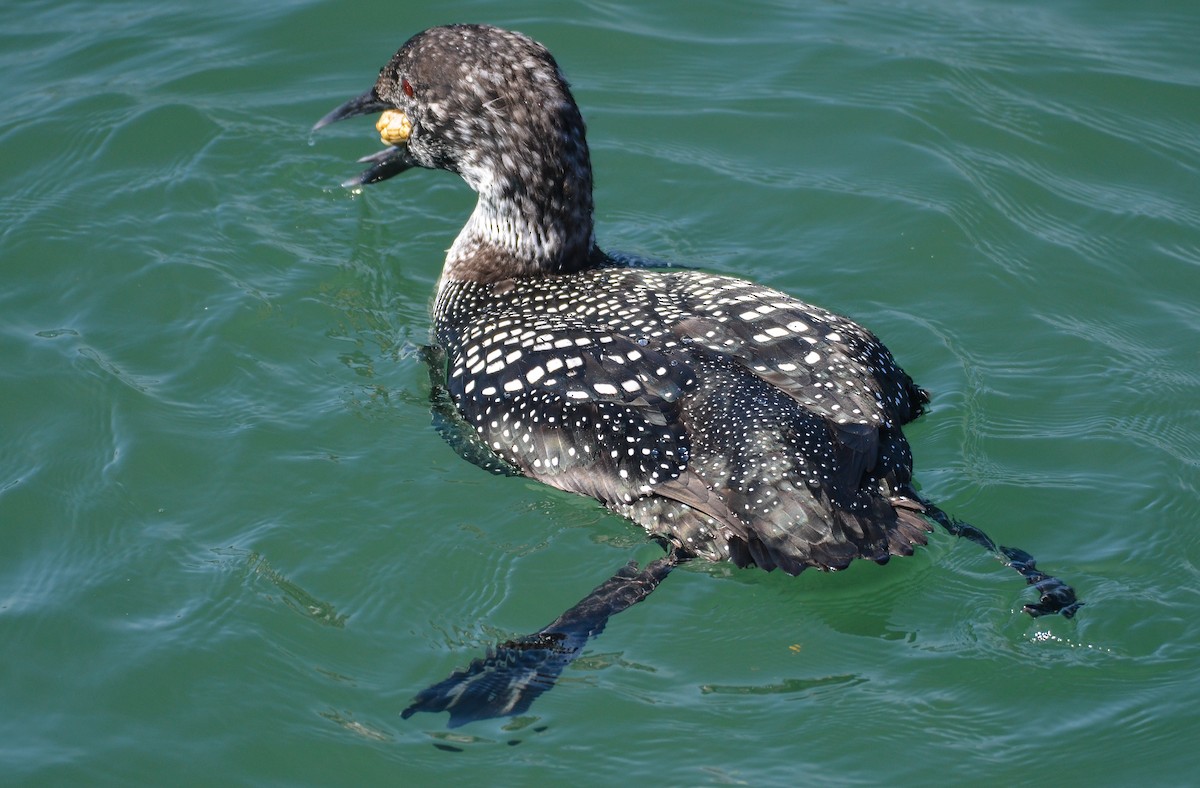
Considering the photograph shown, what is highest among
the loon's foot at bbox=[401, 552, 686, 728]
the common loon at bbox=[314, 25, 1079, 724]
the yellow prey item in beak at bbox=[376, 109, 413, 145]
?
the yellow prey item in beak at bbox=[376, 109, 413, 145]

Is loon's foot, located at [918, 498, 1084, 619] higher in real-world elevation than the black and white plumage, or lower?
lower

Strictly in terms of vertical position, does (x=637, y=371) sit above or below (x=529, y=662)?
above

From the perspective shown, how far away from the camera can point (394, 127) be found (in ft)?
21.8

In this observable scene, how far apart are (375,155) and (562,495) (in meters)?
2.28

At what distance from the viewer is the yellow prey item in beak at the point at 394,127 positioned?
6598 mm

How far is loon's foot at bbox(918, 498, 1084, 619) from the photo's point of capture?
4.93 m

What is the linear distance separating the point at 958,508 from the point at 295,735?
9.04 feet

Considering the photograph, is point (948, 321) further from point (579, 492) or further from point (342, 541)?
point (342, 541)

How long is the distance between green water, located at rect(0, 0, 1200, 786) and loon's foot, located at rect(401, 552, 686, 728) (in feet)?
0.22

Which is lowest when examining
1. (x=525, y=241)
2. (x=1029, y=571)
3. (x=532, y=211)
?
(x=1029, y=571)

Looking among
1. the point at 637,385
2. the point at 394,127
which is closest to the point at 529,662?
the point at 637,385

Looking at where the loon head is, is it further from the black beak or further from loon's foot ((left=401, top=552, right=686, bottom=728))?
loon's foot ((left=401, top=552, right=686, bottom=728))

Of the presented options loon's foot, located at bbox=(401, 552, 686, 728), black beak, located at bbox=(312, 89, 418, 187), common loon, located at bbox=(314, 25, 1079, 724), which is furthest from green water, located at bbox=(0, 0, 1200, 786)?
black beak, located at bbox=(312, 89, 418, 187)

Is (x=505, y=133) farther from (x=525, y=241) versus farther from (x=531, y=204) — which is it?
(x=525, y=241)
